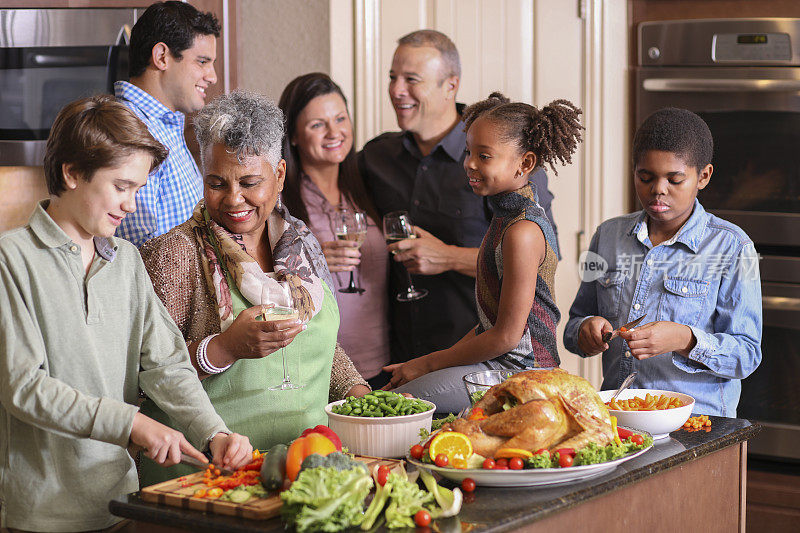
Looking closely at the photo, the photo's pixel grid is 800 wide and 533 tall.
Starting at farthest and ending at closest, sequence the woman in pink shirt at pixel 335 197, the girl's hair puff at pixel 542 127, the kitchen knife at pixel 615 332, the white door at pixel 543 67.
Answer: the white door at pixel 543 67 < the woman in pink shirt at pixel 335 197 < the girl's hair puff at pixel 542 127 < the kitchen knife at pixel 615 332

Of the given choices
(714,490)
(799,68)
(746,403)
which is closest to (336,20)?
(799,68)

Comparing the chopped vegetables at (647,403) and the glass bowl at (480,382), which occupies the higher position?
the glass bowl at (480,382)

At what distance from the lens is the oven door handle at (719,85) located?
3.13 metres

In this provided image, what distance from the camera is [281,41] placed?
11.7 feet

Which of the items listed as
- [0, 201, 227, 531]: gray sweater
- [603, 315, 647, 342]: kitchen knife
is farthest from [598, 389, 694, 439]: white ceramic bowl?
[0, 201, 227, 531]: gray sweater

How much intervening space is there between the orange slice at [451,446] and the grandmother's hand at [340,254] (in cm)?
122

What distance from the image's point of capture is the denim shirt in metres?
2.16

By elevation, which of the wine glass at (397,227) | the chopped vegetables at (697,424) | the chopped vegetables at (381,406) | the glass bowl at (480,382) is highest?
the wine glass at (397,227)

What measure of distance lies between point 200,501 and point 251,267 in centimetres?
65

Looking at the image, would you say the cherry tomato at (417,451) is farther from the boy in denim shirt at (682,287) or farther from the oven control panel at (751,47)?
the oven control panel at (751,47)

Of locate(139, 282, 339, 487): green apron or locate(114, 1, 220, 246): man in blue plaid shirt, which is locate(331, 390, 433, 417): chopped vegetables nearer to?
locate(139, 282, 339, 487): green apron

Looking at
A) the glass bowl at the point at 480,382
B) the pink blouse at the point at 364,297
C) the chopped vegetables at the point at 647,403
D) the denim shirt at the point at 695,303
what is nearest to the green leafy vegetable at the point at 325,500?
the glass bowl at the point at 480,382

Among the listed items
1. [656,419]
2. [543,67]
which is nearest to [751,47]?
[543,67]

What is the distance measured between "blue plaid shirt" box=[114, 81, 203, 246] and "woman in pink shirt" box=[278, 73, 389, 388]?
32 centimetres
